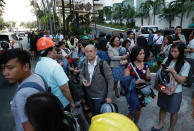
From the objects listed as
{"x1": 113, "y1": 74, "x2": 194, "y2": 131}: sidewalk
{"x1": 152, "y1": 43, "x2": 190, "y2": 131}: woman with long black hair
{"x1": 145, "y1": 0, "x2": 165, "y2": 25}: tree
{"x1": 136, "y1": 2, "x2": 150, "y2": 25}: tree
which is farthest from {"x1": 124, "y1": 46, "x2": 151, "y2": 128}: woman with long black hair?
{"x1": 136, "y1": 2, "x2": 150, "y2": 25}: tree

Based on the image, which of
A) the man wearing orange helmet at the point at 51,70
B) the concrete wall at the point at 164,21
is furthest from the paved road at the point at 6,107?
the concrete wall at the point at 164,21

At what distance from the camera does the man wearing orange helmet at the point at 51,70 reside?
2.00 meters

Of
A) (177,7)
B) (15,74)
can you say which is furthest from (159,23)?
(15,74)

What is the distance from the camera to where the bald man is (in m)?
2.39

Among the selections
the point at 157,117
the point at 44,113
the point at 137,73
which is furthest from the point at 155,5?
the point at 44,113

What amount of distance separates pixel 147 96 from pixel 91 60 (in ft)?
3.89

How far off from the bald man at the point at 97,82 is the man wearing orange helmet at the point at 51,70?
0.43m

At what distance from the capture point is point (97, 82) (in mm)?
2408

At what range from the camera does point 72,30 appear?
23.5 m

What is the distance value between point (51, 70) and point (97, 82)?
0.79 meters

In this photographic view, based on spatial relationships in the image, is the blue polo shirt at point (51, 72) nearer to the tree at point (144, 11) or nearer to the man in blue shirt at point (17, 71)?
the man in blue shirt at point (17, 71)

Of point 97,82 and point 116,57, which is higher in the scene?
point 116,57

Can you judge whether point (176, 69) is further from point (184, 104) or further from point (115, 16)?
point (115, 16)

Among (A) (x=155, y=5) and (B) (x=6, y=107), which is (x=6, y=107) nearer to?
(B) (x=6, y=107)
